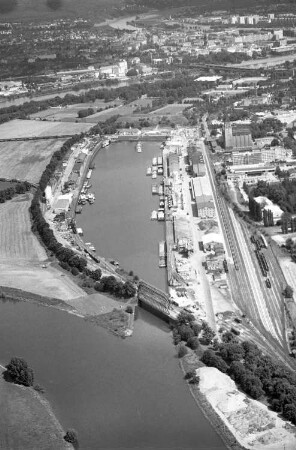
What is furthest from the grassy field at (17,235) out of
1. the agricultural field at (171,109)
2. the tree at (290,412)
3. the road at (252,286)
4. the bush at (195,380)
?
the agricultural field at (171,109)

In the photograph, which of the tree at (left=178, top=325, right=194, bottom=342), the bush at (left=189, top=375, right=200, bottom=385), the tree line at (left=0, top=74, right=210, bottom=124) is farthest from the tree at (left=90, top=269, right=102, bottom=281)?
the tree line at (left=0, top=74, right=210, bottom=124)

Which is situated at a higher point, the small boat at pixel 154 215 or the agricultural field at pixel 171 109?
the agricultural field at pixel 171 109

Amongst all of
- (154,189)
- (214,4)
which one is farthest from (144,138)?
(214,4)

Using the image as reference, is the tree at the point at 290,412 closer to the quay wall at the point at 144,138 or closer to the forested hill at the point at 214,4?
the quay wall at the point at 144,138

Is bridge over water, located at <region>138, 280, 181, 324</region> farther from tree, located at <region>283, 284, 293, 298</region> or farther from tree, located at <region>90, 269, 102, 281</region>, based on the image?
tree, located at <region>283, 284, 293, 298</region>

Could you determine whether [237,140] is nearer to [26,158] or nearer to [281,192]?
[281,192]

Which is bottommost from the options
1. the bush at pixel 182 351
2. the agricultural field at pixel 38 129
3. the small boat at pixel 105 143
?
the bush at pixel 182 351

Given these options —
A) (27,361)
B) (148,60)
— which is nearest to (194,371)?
(27,361)
